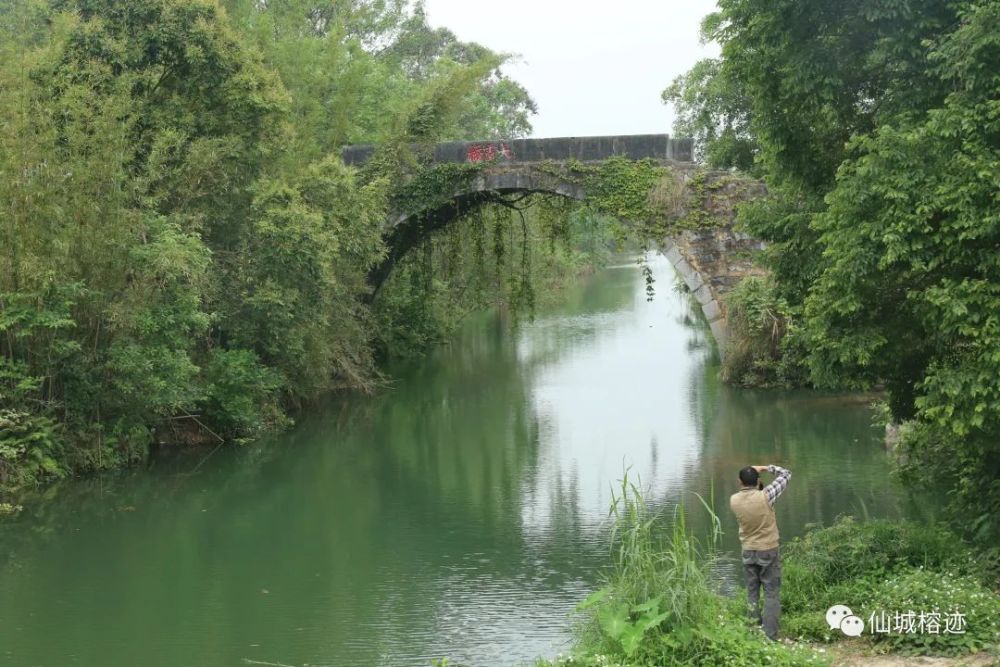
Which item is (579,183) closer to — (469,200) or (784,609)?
(469,200)

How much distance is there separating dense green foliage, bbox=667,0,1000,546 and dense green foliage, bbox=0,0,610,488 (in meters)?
7.09

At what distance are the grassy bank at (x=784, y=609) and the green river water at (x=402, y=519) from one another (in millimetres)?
1455

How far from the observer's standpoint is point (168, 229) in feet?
Answer: 44.1

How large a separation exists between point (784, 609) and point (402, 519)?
546cm

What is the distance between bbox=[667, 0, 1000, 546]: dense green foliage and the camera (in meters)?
6.66

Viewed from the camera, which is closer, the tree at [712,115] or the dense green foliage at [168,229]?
the dense green foliage at [168,229]

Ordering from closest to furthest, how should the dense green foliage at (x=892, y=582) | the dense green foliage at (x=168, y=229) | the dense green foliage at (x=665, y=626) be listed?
1. the dense green foliage at (x=665, y=626)
2. the dense green foliage at (x=892, y=582)
3. the dense green foliage at (x=168, y=229)

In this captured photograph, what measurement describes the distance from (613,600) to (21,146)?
890cm

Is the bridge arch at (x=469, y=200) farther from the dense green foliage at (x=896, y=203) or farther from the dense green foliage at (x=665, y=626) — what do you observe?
the dense green foliage at (x=665, y=626)

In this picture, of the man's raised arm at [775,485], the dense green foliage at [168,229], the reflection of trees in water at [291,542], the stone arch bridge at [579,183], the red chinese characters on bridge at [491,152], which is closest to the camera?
the man's raised arm at [775,485]

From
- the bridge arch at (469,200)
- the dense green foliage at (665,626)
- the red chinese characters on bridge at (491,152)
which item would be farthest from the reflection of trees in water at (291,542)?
the red chinese characters on bridge at (491,152)

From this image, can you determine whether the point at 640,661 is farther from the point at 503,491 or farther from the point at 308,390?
the point at 308,390

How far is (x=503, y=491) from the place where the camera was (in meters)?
12.5

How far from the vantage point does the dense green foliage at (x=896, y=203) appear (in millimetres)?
6660
